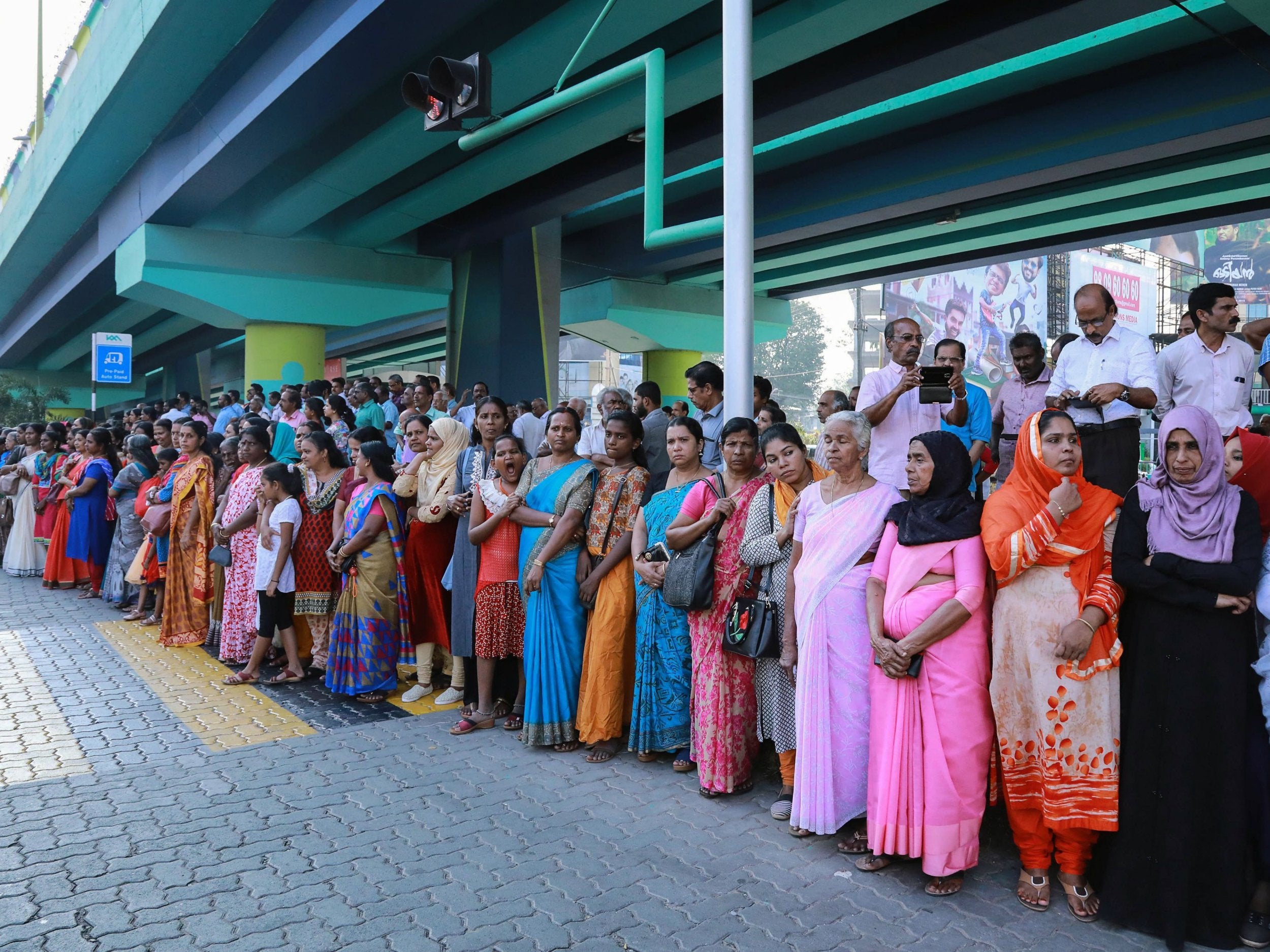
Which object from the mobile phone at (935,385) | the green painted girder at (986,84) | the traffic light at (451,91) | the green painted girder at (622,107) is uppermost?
the green painted girder at (986,84)

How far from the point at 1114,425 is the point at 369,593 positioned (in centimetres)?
461

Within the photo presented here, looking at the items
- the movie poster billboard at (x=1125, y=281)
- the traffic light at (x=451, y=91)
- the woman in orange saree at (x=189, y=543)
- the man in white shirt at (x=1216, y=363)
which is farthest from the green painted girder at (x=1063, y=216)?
the movie poster billboard at (x=1125, y=281)

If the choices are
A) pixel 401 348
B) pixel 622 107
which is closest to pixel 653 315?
pixel 622 107

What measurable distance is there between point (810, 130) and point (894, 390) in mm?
7903

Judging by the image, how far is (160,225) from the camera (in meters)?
14.9

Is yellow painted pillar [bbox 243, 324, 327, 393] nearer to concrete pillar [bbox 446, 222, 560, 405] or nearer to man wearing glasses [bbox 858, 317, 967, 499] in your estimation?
concrete pillar [bbox 446, 222, 560, 405]

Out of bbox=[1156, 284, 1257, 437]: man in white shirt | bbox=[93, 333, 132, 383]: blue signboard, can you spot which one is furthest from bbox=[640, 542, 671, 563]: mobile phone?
bbox=[93, 333, 132, 383]: blue signboard

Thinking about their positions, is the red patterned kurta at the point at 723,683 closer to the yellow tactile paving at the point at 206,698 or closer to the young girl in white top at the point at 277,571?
the yellow tactile paving at the point at 206,698

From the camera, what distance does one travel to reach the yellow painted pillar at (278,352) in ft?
56.2

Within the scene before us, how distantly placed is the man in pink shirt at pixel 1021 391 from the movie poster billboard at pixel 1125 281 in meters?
35.4

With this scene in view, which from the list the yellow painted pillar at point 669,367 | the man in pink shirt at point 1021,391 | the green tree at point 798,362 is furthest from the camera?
the green tree at point 798,362

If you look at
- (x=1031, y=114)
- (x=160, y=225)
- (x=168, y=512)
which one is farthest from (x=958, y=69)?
(x=160, y=225)

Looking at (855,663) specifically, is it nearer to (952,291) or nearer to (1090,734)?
(1090,734)

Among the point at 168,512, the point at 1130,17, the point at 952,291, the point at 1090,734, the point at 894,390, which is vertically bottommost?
the point at 1090,734
